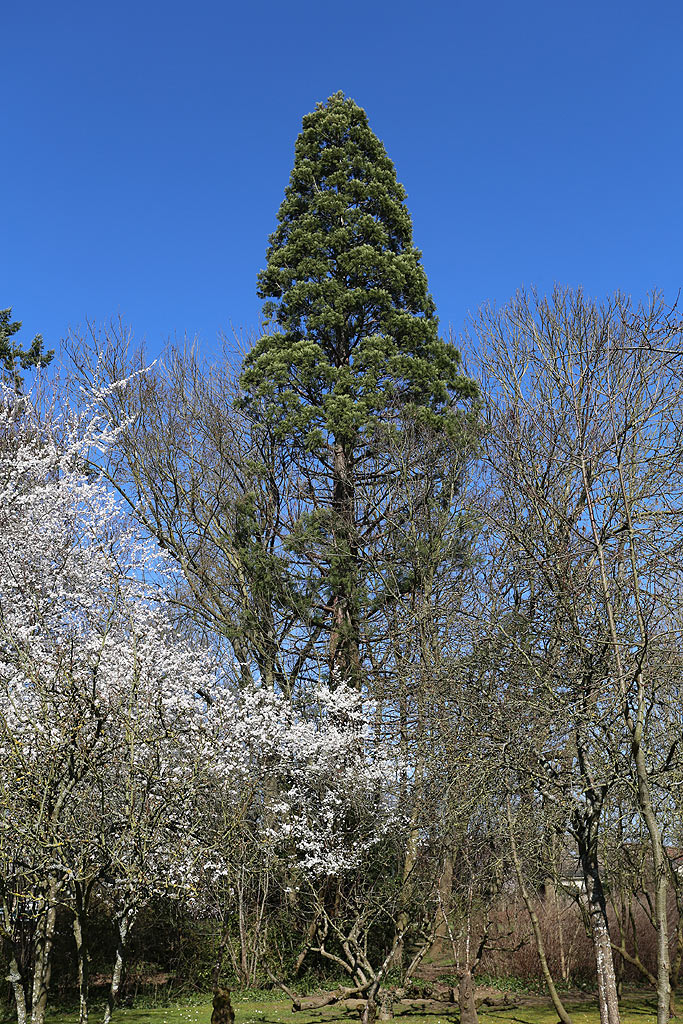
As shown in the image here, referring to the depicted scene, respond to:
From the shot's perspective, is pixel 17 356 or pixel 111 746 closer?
pixel 111 746

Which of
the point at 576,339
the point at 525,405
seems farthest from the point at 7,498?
the point at 576,339

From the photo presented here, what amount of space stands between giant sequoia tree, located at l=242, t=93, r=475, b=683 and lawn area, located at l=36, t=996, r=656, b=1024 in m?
5.58

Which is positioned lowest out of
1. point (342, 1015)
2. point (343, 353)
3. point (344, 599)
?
point (342, 1015)

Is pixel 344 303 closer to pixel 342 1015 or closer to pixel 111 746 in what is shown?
pixel 111 746

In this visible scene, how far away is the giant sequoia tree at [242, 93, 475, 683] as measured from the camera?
16344 mm

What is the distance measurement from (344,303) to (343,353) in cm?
114

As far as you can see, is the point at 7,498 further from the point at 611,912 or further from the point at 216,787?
the point at 611,912

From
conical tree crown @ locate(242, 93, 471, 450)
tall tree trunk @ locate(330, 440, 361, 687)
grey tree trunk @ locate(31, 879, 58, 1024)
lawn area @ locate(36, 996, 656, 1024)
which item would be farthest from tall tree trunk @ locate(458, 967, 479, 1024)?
conical tree crown @ locate(242, 93, 471, 450)

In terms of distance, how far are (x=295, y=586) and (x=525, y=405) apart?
662 cm

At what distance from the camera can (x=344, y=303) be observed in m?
17.5

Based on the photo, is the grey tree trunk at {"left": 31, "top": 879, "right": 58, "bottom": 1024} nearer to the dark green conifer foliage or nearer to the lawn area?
the lawn area

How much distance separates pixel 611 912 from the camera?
17.6 metres

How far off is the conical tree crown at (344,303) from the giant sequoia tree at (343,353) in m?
0.03

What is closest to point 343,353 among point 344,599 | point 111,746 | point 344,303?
point 344,303
